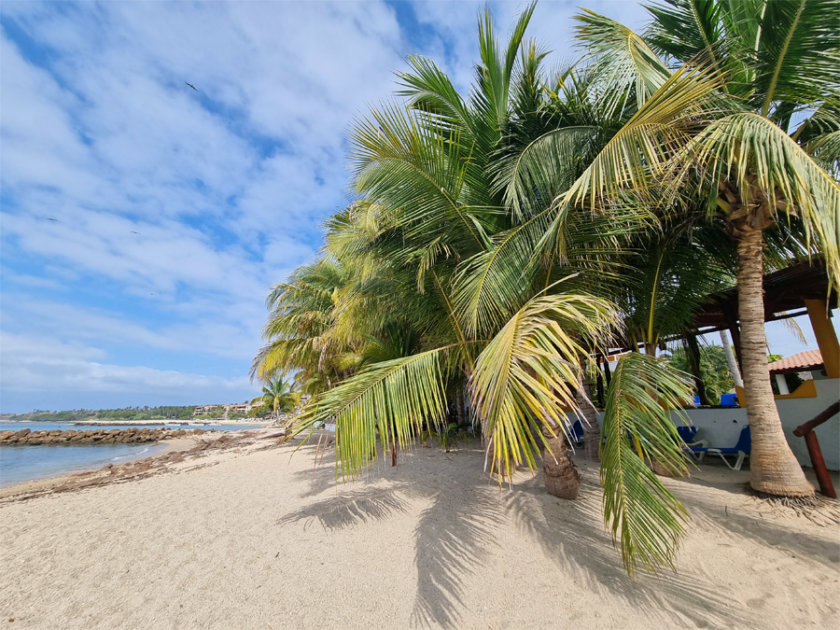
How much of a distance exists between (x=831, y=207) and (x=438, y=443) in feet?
31.0

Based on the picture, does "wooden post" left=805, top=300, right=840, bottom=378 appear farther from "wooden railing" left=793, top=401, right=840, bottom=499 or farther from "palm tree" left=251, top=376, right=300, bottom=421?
"palm tree" left=251, top=376, right=300, bottom=421

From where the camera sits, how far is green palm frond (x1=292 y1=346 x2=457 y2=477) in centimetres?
290

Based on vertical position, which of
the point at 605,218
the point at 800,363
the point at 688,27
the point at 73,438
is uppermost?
the point at 688,27

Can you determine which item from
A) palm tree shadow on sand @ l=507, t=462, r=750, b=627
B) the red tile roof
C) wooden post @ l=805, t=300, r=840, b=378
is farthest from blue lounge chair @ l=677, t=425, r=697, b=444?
the red tile roof

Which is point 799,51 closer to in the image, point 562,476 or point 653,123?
point 653,123

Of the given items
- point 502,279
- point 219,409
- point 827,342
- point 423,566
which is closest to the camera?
point 423,566

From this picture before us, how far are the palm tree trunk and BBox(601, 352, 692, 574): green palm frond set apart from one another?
2.29 m

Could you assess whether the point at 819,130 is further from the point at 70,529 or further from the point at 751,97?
the point at 70,529

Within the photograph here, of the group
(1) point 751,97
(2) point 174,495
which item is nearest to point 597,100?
(1) point 751,97

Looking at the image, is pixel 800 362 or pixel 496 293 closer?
pixel 496 293

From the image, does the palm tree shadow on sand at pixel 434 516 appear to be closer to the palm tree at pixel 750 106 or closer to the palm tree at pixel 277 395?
the palm tree at pixel 750 106

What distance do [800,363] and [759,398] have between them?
43.2ft

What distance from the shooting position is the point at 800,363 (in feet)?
42.0

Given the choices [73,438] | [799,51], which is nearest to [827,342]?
[799,51]
